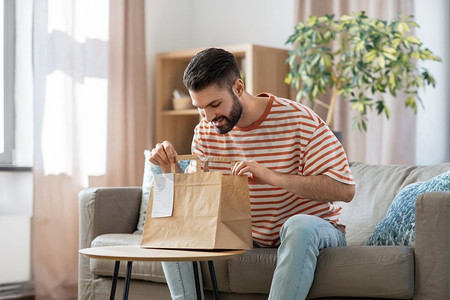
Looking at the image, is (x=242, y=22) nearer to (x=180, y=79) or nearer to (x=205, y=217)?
(x=180, y=79)

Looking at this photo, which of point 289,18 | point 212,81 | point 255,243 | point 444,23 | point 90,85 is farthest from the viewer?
point 289,18

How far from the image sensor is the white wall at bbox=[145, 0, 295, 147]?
13.9ft

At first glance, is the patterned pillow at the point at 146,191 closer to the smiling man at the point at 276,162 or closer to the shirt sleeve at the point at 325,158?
the smiling man at the point at 276,162

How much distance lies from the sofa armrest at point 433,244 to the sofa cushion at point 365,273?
0.04 metres

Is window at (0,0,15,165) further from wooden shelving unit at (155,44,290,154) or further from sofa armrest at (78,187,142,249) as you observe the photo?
wooden shelving unit at (155,44,290,154)

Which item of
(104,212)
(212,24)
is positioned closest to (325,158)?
(104,212)

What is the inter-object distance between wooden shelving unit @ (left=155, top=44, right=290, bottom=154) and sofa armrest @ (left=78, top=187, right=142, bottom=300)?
1184 mm

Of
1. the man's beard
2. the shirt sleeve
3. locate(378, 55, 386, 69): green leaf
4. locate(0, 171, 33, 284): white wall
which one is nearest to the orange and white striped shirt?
the shirt sleeve

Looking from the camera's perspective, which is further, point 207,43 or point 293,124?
point 207,43

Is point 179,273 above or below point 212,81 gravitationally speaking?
below

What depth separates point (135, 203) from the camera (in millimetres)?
3078

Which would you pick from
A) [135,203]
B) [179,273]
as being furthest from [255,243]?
[135,203]

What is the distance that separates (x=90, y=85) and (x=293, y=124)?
2031 millimetres

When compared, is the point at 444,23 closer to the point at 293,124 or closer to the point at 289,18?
the point at 289,18
